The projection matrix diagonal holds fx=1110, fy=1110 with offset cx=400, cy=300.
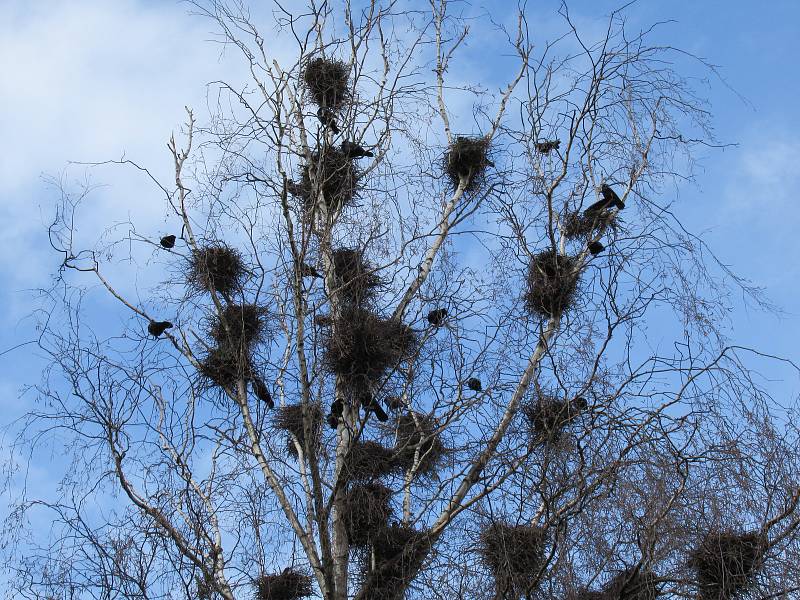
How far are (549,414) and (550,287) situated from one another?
48.8 inches

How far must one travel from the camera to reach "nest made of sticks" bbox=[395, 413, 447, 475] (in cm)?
699

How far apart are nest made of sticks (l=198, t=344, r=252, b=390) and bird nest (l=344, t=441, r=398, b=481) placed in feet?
3.53

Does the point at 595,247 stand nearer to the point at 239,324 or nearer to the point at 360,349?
the point at 360,349

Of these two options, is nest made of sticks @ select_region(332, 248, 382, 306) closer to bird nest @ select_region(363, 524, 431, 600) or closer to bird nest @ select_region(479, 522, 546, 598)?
bird nest @ select_region(363, 524, 431, 600)

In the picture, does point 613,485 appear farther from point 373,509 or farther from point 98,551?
point 98,551

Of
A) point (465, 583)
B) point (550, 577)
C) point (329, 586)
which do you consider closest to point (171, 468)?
point (329, 586)

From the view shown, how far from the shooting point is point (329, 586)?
6.54 metres

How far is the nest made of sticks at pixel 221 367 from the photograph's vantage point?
790 cm

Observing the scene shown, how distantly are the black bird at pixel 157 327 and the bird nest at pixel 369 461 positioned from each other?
173 centimetres

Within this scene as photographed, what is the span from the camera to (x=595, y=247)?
317 inches

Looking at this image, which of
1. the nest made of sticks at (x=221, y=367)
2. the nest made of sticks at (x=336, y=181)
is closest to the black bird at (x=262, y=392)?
the nest made of sticks at (x=221, y=367)

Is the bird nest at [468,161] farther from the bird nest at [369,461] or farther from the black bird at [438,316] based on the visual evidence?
the bird nest at [369,461]

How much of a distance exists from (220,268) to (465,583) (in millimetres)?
3420

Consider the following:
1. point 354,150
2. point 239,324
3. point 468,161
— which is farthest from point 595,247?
point 239,324
